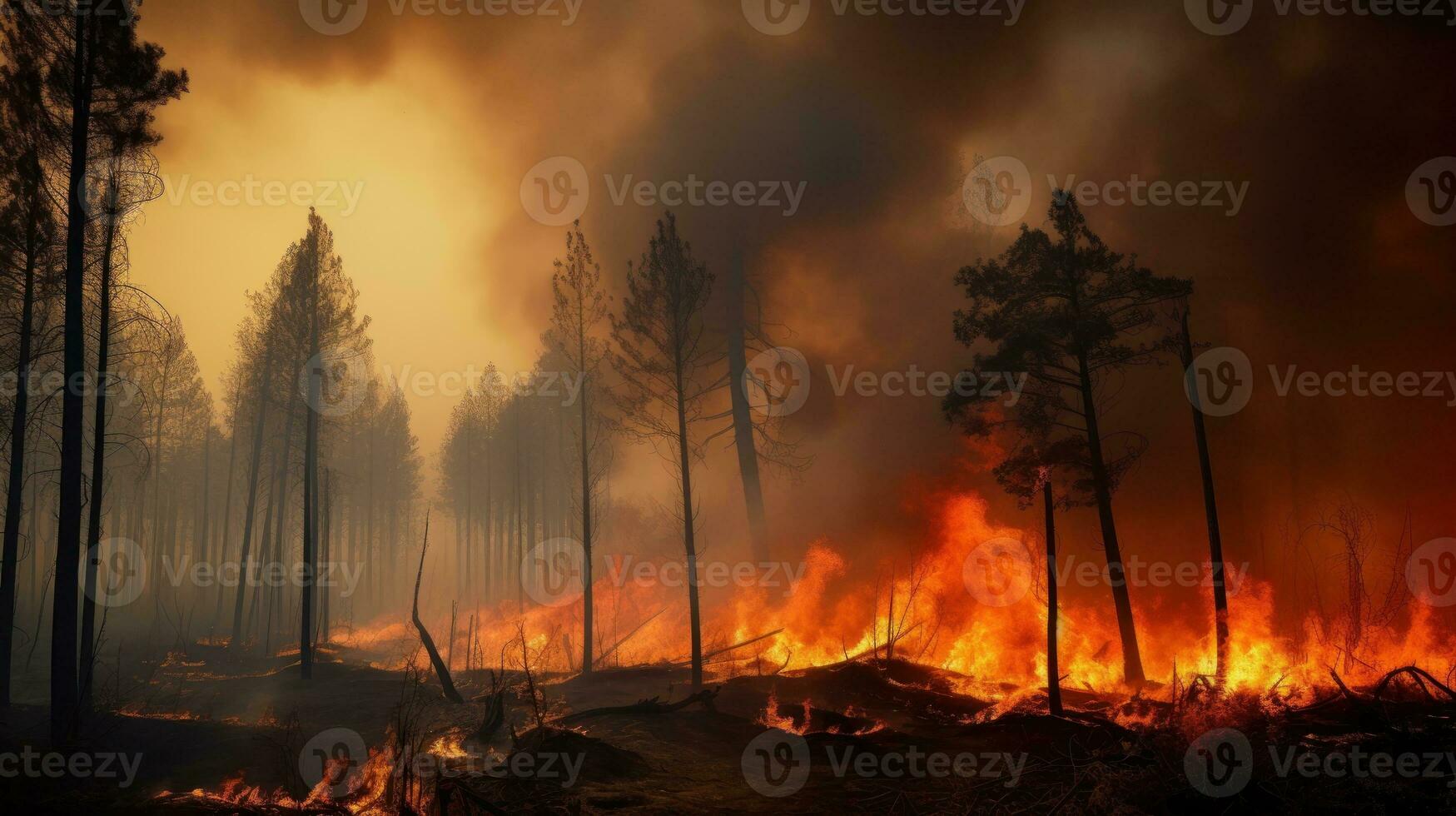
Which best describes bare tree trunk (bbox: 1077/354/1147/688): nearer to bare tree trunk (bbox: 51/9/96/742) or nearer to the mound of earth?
the mound of earth

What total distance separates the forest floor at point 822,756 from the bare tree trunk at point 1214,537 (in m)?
1.66

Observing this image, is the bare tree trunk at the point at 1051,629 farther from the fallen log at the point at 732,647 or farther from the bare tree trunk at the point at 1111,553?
the fallen log at the point at 732,647

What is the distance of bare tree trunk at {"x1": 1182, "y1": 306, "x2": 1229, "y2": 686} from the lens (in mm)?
14008

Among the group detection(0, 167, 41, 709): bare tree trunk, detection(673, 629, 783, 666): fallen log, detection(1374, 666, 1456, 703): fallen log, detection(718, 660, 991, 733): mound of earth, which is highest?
detection(0, 167, 41, 709): bare tree trunk

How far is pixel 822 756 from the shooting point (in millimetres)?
10211

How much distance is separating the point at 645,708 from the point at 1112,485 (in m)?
11.7

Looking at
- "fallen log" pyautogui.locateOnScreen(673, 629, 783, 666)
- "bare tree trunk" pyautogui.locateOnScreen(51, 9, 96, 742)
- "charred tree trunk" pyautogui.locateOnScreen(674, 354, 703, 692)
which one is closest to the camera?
"bare tree trunk" pyautogui.locateOnScreen(51, 9, 96, 742)

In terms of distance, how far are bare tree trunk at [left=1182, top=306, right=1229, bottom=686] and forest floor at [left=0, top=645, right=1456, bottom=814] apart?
5.44 feet

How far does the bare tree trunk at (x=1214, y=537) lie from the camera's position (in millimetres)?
14008

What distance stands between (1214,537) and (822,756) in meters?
10.7

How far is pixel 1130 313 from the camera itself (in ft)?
51.2

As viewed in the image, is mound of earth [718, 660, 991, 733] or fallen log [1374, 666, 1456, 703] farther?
mound of earth [718, 660, 991, 733]

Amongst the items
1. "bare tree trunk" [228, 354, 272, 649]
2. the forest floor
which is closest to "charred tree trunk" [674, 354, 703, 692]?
the forest floor

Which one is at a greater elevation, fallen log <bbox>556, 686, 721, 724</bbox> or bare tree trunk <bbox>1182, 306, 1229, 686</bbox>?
bare tree trunk <bbox>1182, 306, 1229, 686</bbox>
